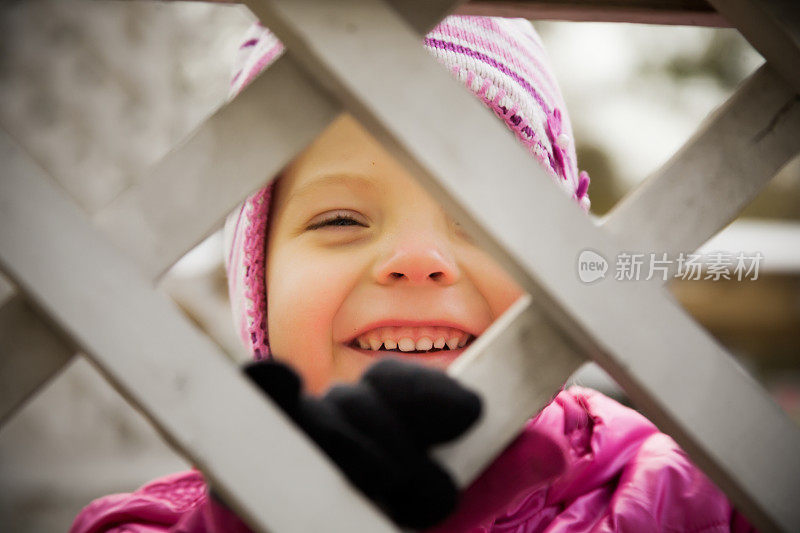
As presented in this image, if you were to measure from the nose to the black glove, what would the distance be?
41 centimetres

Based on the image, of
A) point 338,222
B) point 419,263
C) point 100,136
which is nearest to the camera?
point 419,263

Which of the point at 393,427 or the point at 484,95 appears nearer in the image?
the point at 393,427

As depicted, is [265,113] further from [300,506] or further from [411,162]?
[300,506]

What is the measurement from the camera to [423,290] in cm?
96

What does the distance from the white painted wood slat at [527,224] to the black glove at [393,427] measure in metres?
0.10

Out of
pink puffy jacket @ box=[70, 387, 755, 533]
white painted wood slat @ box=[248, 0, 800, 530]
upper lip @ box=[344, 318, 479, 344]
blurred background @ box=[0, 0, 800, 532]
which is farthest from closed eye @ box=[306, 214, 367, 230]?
blurred background @ box=[0, 0, 800, 532]

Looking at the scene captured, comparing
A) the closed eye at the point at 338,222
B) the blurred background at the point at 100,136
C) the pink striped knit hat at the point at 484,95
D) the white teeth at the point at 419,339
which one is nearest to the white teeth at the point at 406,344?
the white teeth at the point at 419,339

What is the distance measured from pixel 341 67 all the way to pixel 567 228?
19 cm

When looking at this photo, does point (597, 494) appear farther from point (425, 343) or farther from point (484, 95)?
point (484, 95)

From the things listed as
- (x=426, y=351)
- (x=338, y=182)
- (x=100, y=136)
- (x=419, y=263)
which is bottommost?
(x=426, y=351)

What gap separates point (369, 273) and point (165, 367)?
51 cm

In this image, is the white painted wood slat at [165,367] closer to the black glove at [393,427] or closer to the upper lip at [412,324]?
the black glove at [393,427]

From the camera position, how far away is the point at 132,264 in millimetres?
494

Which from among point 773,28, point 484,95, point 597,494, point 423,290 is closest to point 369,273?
point 423,290
